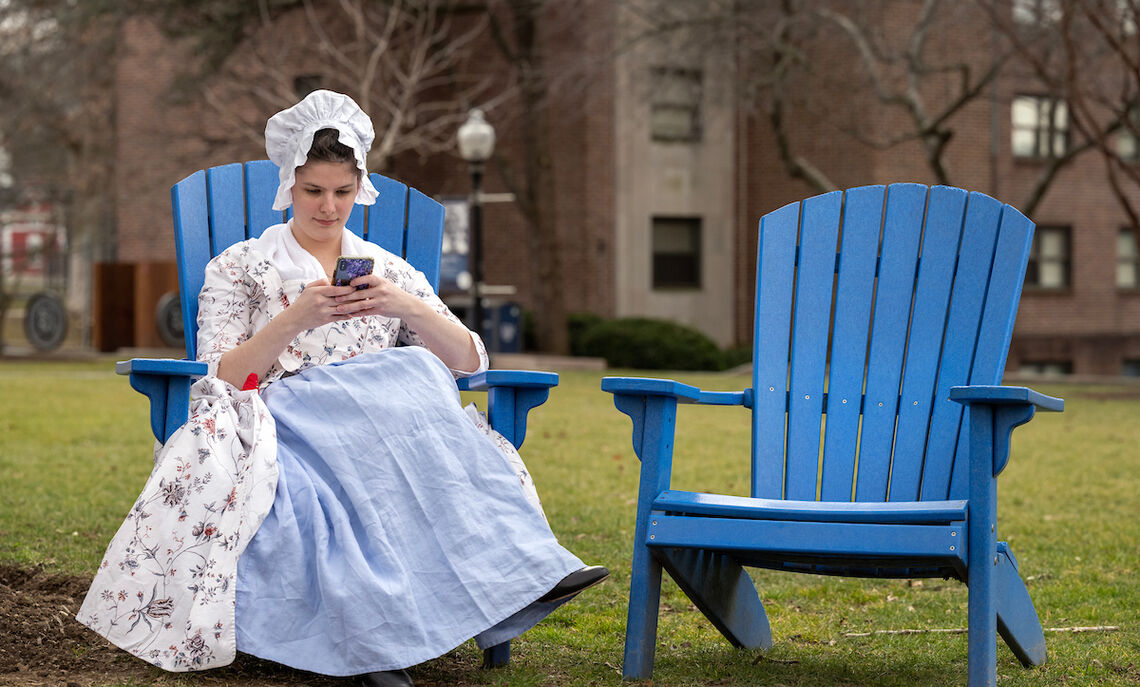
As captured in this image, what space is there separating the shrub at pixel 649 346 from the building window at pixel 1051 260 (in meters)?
8.19

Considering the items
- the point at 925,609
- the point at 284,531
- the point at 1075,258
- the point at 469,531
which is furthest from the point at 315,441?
the point at 1075,258

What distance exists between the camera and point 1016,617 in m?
3.22

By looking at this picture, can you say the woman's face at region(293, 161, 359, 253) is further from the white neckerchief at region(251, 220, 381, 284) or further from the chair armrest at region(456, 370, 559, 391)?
the chair armrest at region(456, 370, 559, 391)

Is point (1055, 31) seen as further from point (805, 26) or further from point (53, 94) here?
point (53, 94)

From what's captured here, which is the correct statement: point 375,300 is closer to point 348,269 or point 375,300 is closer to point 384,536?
point 348,269

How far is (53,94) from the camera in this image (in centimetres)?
2277

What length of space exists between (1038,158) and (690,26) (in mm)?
10135

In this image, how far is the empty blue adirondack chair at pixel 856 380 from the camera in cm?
320

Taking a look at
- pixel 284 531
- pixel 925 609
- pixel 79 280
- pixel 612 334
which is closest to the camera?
pixel 284 531

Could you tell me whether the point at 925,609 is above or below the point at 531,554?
below

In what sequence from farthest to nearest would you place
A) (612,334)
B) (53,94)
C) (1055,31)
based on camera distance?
(53,94) < (612,334) < (1055,31)

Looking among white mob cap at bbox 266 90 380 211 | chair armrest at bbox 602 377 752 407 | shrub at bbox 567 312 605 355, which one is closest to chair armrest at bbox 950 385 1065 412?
chair armrest at bbox 602 377 752 407

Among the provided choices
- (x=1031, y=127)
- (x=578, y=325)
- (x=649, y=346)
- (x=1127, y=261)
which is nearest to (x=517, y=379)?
(x=649, y=346)

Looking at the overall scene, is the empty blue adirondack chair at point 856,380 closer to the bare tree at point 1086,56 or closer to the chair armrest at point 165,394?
the chair armrest at point 165,394
